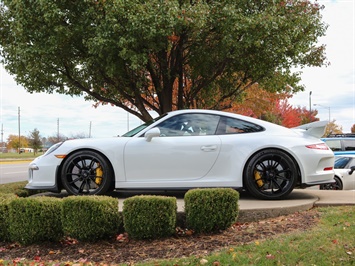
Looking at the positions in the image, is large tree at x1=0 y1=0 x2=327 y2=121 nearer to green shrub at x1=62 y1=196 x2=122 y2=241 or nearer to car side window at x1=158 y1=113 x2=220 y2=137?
car side window at x1=158 y1=113 x2=220 y2=137

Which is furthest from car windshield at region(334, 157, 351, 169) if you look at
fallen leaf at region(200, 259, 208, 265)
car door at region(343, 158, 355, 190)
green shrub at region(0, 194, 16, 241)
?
green shrub at region(0, 194, 16, 241)

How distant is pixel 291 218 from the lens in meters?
4.53

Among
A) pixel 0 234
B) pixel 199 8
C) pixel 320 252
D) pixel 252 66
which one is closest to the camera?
pixel 320 252

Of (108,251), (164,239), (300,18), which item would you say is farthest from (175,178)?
(300,18)

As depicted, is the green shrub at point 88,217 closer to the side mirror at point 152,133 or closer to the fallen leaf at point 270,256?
the side mirror at point 152,133

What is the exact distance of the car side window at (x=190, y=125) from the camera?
546 cm

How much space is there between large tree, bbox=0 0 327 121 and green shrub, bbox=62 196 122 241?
15.1ft

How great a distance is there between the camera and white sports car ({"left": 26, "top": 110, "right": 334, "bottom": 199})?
5.18 metres

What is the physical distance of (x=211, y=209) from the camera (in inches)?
163

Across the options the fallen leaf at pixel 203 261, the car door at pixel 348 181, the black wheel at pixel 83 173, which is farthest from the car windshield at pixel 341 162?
the fallen leaf at pixel 203 261

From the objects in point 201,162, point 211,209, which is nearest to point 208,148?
point 201,162

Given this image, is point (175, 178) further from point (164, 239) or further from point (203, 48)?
point (203, 48)

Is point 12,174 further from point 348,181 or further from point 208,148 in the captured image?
point 208,148

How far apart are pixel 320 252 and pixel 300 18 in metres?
7.68
